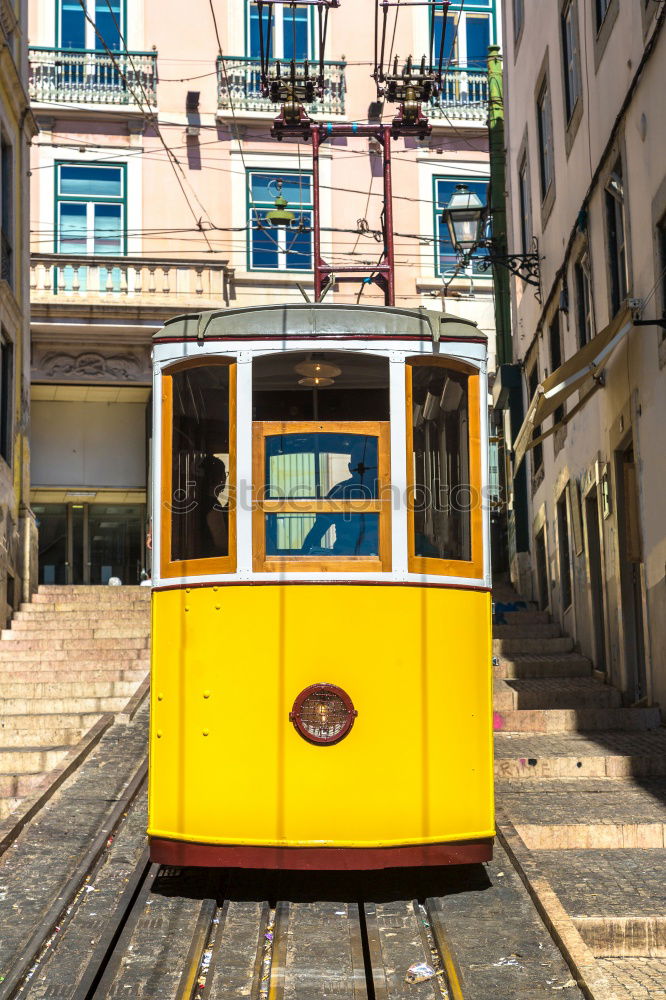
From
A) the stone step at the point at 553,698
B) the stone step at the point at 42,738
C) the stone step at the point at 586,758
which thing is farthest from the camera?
the stone step at the point at 553,698

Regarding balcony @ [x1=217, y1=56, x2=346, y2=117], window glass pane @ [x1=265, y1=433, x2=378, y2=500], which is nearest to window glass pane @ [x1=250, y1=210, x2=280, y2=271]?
balcony @ [x1=217, y1=56, x2=346, y2=117]

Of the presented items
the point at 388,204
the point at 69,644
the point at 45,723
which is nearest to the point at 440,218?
the point at 388,204

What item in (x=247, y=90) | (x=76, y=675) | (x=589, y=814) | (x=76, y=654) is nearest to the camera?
(x=589, y=814)

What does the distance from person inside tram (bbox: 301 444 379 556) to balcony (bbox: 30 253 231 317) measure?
16850mm

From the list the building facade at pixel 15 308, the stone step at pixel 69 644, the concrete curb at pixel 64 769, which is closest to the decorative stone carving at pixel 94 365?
the building facade at pixel 15 308

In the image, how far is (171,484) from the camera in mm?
6918

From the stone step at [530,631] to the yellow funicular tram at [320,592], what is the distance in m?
10.0

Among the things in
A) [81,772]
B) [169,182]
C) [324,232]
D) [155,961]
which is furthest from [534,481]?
[155,961]

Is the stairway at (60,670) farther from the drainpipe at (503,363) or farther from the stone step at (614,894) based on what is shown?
the drainpipe at (503,363)

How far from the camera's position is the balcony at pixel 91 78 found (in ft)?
82.5

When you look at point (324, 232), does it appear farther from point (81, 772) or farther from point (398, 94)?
point (81, 772)

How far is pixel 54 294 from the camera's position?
2320cm

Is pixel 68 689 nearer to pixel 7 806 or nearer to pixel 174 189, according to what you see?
pixel 7 806

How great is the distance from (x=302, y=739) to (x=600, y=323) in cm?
845
